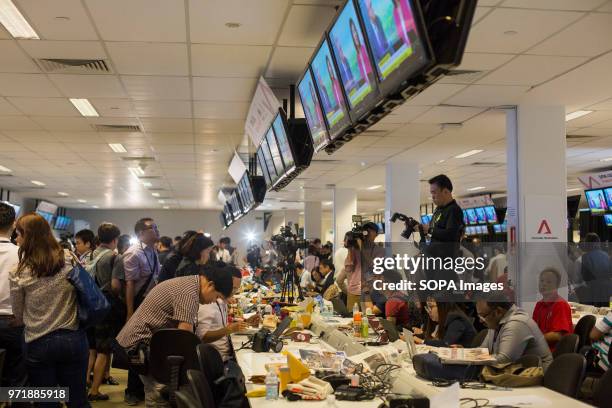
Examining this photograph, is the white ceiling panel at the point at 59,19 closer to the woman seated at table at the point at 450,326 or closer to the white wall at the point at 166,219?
the woman seated at table at the point at 450,326

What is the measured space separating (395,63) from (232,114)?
552 centimetres

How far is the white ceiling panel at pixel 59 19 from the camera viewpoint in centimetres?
492

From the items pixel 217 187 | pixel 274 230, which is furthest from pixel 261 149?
pixel 274 230

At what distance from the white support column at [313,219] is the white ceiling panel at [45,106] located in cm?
1498

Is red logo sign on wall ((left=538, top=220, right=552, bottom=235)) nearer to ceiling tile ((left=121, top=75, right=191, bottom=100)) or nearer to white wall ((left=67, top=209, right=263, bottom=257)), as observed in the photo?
ceiling tile ((left=121, top=75, right=191, bottom=100))

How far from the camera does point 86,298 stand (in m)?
4.01

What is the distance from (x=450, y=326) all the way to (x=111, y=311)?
3544mm

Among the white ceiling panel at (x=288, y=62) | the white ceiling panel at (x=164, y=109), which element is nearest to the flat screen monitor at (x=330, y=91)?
the white ceiling panel at (x=288, y=62)

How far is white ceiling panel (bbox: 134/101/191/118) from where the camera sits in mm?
8180

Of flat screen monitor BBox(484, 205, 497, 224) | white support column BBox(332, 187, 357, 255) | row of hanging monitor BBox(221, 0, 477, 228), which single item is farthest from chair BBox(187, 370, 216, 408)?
flat screen monitor BBox(484, 205, 497, 224)

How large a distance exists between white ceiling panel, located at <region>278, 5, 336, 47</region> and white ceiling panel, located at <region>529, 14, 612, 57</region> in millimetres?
1878

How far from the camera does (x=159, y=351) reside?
14.1 feet

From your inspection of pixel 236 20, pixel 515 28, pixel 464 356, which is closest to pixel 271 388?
pixel 464 356

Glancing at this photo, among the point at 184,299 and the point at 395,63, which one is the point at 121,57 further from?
the point at 395,63
